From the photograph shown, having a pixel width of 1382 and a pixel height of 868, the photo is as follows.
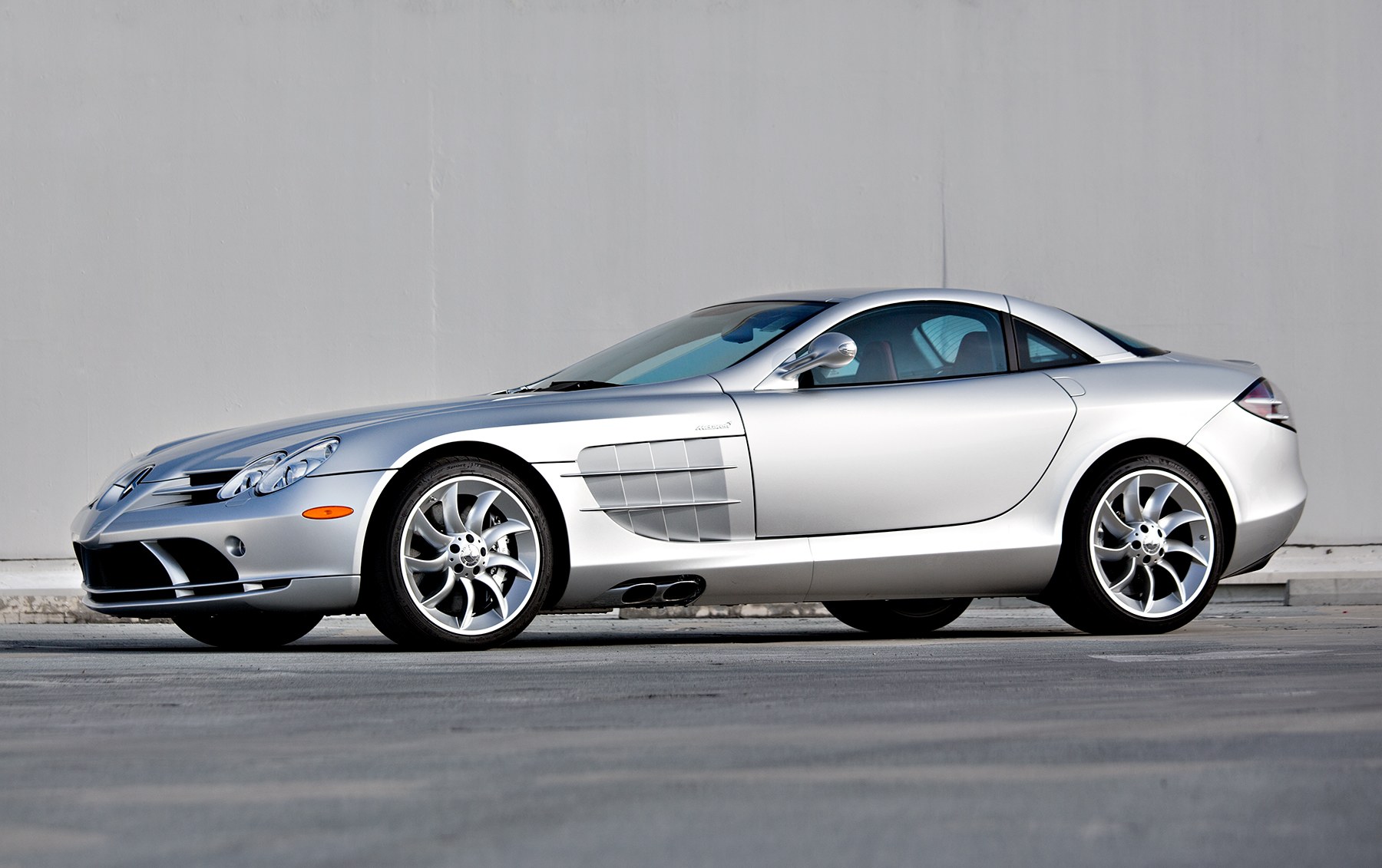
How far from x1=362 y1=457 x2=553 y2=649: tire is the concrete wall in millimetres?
6651

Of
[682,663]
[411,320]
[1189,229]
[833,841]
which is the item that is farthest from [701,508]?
[1189,229]

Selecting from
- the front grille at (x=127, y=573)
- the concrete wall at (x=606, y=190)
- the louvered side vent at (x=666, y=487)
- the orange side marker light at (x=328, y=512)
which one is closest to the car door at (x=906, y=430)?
the louvered side vent at (x=666, y=487)

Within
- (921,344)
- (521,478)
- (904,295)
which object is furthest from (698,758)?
(904,295)

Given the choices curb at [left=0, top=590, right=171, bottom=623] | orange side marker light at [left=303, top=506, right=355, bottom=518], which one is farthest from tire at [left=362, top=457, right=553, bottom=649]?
curb at [left=0, top=590, right=171, bottom=623]

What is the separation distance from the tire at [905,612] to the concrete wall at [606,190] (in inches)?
210

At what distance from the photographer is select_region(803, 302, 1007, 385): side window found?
739 centimetres

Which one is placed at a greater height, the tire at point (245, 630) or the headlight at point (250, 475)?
the headlight at point (250, 475)

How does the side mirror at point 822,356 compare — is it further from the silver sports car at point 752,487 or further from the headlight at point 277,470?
the headlight at point 277,470

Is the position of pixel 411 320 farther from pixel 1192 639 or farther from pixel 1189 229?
pixel 1192 639

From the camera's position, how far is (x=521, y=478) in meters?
6.79

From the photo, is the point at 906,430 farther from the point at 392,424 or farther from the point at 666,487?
the point at 392,424

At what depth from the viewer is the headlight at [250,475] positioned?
662 centimetres

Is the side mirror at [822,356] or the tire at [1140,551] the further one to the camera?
the tire at [1140,551]

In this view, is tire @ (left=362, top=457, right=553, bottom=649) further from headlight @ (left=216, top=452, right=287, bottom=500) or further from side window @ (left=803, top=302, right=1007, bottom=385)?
side window @ (left=803, top=302, right=1007, bottom=385)
